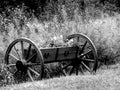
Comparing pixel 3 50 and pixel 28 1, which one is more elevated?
pixel 28 1

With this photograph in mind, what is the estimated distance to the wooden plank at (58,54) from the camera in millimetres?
7207

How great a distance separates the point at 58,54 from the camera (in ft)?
24.5

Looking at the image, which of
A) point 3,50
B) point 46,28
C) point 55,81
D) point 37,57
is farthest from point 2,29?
point 55,81

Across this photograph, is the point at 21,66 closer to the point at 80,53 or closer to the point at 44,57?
the point at 44,57

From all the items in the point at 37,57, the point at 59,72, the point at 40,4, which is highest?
the point at 40,4

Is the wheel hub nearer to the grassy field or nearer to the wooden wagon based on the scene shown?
the wooden wagon

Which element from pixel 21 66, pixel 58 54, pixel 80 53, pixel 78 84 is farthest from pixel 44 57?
pixel 78 84

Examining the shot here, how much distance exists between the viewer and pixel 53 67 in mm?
8891

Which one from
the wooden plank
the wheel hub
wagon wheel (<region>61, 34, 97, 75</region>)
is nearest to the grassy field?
the wooden plank

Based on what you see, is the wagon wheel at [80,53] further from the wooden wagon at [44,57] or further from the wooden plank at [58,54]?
the wooden plank at [58,54]

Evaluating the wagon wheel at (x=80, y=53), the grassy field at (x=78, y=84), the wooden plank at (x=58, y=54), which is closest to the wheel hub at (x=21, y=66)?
the wooden plank at (x=58, y=54)

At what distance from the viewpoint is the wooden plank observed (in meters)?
7.21

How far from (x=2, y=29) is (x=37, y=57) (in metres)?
4.19

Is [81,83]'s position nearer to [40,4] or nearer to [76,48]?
[76,48]
